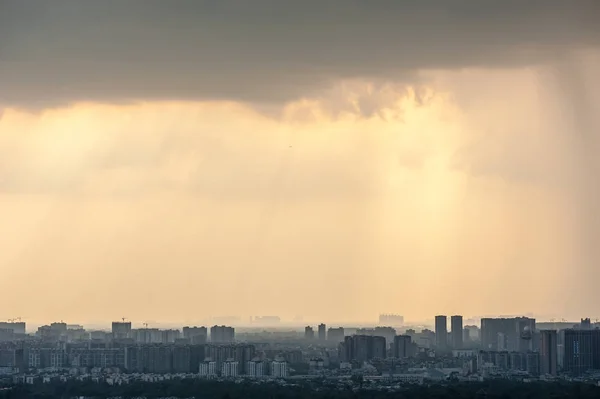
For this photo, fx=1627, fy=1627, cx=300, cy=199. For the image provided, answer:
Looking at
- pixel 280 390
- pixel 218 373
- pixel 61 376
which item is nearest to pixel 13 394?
pixel 280 390

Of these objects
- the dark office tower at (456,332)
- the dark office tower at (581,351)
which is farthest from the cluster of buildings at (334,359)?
the dark office tower at (456,332)

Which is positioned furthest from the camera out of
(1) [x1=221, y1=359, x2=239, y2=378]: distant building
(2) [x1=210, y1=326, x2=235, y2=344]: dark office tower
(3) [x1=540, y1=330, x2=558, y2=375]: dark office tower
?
(2) [x1=210, y1=326, x2=235, y2=344]: dark office tower

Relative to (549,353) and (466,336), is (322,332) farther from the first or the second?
(549,353)

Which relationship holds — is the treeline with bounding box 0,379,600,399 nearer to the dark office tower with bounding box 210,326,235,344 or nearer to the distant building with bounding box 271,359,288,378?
the distant building with bounding box 271,359,288,378

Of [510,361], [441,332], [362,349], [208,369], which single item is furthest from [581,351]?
[441,332]

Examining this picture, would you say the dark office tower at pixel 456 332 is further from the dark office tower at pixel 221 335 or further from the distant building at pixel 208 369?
the distant building at pixel 208 369

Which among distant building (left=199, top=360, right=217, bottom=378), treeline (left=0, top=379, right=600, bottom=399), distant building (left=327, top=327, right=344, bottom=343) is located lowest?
treeline (left=0, top=379, right=600, bottom=399)

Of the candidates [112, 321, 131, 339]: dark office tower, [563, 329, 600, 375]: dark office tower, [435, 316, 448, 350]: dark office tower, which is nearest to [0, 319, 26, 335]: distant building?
[112, 321, 131, 339]: dark office tower
